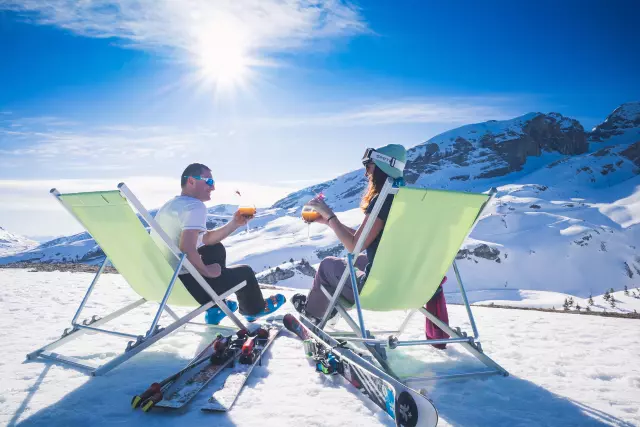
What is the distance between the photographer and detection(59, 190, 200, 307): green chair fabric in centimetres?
347

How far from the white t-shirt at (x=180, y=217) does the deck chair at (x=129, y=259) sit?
8.2 inches

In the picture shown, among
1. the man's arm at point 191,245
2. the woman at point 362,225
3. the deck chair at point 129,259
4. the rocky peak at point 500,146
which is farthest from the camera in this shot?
the rocky peak at point 500,146

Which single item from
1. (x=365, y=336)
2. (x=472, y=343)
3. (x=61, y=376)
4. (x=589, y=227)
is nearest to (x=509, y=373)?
(x=472, y=343)

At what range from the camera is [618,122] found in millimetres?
155500

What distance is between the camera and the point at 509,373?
11.2ft

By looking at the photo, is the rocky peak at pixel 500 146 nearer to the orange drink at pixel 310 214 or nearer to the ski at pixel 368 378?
the orange drink at pixel 310 214

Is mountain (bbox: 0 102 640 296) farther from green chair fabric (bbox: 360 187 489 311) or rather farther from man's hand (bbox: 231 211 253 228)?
green chair fabric (bbox: 360 187 489 311)

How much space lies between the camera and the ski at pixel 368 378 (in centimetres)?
205

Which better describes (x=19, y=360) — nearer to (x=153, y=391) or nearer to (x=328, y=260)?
(x=153, y=391)

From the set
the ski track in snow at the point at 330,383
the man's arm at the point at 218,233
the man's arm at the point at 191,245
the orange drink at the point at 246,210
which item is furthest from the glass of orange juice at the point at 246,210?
the ski track in snow at the point at 330,383

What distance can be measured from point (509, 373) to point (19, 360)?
4531 mm

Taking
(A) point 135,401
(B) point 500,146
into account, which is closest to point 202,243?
(A) point 135,401

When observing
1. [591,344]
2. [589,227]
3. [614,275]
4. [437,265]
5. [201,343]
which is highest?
[437,265]

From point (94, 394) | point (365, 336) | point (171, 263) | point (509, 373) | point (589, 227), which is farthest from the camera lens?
point (589, 227)
